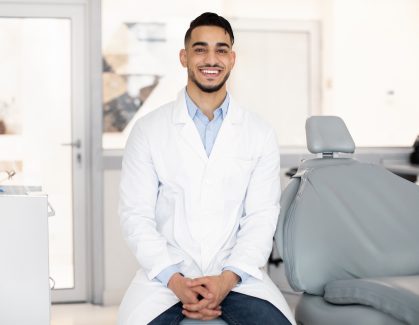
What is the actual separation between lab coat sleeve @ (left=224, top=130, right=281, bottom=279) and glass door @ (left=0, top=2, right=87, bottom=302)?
2.16 meters

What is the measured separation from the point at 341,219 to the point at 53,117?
2339 mm

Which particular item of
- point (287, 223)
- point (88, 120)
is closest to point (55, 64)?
point (88, 120)

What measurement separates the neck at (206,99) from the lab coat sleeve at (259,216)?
179 mm

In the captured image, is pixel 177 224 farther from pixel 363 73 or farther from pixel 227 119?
pixel 363 73

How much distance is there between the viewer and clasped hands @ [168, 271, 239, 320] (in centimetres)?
174

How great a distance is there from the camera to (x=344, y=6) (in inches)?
167

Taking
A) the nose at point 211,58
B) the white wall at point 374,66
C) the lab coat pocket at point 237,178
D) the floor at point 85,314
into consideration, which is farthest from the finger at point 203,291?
the white wall at point 374,66

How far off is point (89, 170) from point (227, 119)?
6.94ft

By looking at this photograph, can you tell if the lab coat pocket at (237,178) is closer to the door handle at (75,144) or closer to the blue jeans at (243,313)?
the blue jeans at (243,313)

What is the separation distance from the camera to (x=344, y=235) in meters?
2.08

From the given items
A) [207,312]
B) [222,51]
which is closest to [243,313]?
[207,312]

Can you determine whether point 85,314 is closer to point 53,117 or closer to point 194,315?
point 53,117

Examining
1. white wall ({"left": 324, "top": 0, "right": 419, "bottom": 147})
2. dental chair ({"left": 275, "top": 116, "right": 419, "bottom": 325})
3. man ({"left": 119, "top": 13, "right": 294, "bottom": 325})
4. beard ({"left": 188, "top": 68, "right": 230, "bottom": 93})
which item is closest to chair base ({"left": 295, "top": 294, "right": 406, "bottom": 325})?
dental chair ({"left": 275, "top": 116, "right": 419, "bottom": 325})

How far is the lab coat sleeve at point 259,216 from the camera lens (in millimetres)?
1883
